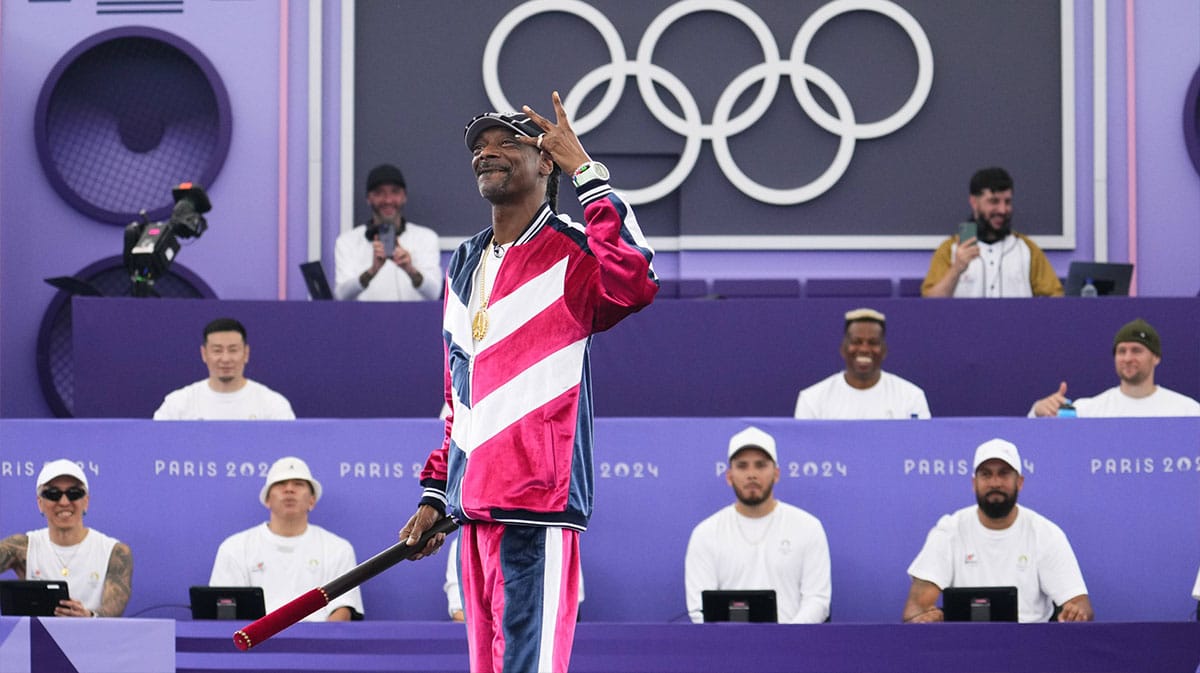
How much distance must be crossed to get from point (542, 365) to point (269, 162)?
7.70 metres

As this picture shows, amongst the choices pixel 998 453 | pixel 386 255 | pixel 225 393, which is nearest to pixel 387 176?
pixel 386 255

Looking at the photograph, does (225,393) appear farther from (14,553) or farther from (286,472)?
(14,553)

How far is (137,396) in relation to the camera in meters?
8.78

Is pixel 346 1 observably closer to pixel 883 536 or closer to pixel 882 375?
pixel 882 375

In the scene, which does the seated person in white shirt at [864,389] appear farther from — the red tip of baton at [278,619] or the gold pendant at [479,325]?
the red tip of baton at [278,619]

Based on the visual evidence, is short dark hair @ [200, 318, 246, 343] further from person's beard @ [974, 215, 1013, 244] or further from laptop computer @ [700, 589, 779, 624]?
person's beard @ [974, 215, 1013, 244]

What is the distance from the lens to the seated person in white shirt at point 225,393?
827 cm

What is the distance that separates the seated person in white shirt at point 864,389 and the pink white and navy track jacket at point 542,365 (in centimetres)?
452

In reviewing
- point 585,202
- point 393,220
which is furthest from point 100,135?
point 585,202

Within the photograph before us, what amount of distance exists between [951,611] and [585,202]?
348 centimetres

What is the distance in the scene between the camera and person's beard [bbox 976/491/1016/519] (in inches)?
282

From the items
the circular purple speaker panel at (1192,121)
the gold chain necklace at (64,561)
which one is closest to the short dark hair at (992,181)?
the circular purple speaker panel at (1192,121)

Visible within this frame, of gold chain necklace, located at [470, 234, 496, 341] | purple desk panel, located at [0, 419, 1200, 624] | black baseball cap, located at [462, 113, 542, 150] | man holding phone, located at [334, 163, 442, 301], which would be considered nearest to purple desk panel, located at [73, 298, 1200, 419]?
man holding phone, located at [334, 163, 442, 301]

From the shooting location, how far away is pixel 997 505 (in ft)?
23.5
